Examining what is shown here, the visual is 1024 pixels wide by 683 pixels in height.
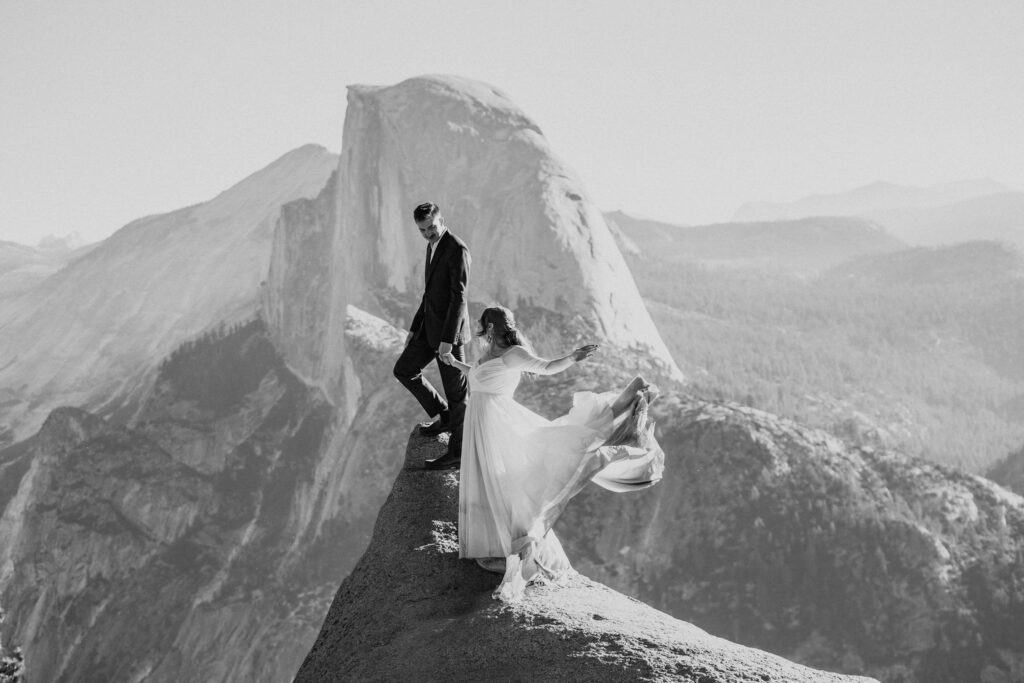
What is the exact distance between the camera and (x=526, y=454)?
11422 mm

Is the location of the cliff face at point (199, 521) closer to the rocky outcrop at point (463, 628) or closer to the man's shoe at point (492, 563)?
the rocky outcrop at point (463, 628)

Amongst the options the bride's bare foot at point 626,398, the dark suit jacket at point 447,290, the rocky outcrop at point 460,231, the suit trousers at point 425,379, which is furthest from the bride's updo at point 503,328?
the rocky outcrop at point 460,231

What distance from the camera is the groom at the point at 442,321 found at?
12297 millimetres

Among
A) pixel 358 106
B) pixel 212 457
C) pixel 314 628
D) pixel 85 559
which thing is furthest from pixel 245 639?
pixel 358 106

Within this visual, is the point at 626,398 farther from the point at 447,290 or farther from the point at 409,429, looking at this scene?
the point at 409,429

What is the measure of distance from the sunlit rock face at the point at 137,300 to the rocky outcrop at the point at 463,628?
8922 centimetres

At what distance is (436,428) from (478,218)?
211 ft

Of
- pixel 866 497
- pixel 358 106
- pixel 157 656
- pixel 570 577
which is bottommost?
pixel 157 656

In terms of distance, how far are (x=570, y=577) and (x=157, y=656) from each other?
60.1m

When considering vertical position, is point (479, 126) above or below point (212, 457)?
above

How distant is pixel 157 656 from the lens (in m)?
66.4

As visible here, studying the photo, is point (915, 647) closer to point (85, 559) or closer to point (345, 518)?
point (345, 518)

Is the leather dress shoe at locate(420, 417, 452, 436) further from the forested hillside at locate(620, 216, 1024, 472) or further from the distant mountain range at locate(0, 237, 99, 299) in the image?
the distant mountain range at locate(0, 237, 99, 299)

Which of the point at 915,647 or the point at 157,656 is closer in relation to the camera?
the point at 915,647
